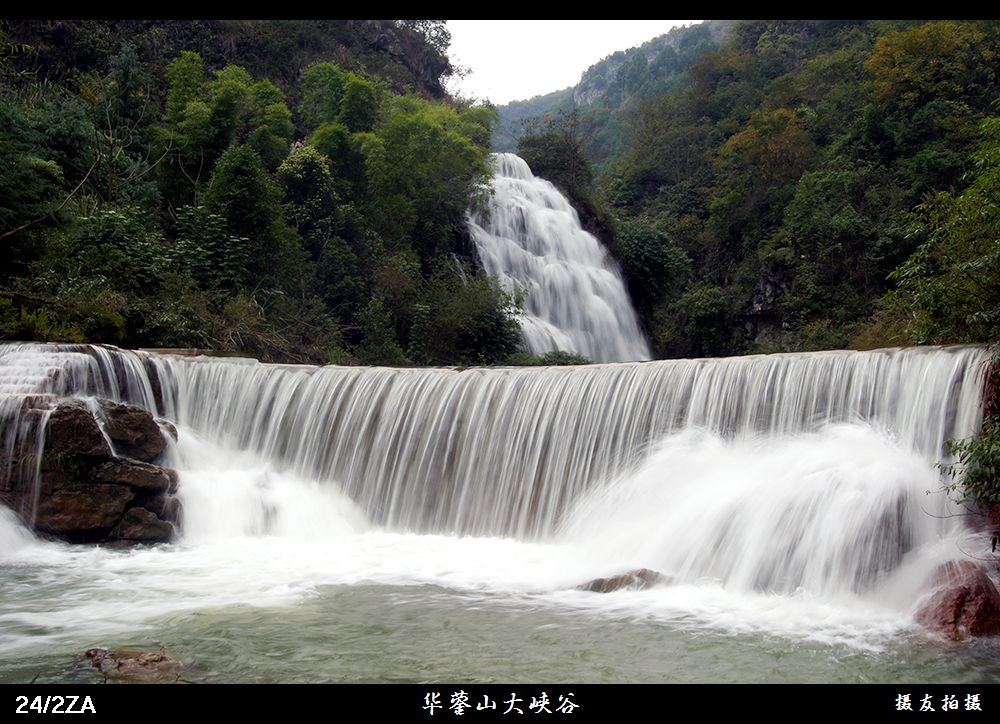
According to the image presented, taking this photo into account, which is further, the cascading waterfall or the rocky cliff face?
the rocky cliff face

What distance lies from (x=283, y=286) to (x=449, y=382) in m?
11.2

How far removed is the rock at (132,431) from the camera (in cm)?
1214

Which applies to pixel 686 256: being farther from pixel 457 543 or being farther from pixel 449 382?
pixel 457 543

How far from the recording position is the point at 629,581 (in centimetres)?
909

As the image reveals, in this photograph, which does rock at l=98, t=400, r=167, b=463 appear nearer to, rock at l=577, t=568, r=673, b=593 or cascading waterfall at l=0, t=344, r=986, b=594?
cascading waterfall at l=0, t=344, r=986, b=594

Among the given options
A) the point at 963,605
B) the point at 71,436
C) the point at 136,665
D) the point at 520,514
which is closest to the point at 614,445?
the point at 520,514

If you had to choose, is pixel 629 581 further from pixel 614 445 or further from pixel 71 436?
pixel 71 436

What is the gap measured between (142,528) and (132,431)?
1.47 meters

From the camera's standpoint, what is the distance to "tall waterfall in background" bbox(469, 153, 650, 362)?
28.0 metres

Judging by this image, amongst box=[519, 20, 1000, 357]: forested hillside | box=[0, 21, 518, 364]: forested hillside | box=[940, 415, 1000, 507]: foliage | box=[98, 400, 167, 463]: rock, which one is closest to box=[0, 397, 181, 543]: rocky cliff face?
box=[98, 400, 167, 463]: rock

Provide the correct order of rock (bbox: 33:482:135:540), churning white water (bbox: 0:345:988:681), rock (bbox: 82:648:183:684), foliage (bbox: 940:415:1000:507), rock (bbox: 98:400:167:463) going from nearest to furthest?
rock (bbox: 82:648:183:684)
churning white water (bbox: 0:345:988:681)
foliage (bbox: 940:415:1000:507)
rock (bbox: 33:482:135:540)
rock (bbox: 98:400:167:463)

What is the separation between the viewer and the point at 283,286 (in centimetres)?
2412

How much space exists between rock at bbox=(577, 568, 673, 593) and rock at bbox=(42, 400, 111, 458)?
21.8ft
